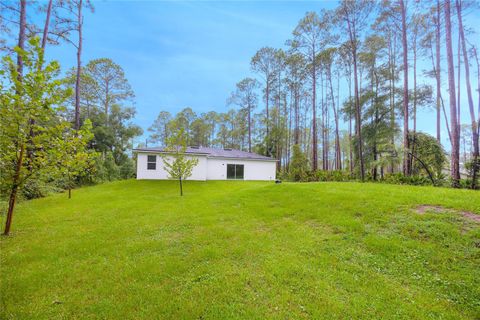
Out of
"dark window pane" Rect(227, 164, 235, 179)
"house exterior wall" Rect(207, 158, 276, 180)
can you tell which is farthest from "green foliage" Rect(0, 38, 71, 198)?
"dark window pane" Rect(227, 164, 235, 179)

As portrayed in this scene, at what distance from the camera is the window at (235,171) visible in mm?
16562

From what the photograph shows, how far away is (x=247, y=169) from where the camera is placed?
1706cm

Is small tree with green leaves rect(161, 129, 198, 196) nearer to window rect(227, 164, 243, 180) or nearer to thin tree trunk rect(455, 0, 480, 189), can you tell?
window rect(227, 164, 243, 180)

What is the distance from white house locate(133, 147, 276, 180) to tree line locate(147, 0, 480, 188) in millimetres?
3358

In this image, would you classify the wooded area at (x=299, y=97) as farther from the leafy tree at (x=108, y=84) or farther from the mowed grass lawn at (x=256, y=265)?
the mowed grass lawn at (x=256, y=265)

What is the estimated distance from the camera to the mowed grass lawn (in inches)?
88.7

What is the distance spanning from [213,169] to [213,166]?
25 cm

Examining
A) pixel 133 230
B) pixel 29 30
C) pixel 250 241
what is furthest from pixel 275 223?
pixel 29 30

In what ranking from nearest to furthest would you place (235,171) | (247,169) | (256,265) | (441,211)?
(256,265)
(441,211)
(235,171)
(247,169)

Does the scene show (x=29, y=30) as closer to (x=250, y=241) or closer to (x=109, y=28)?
(x=109, y=28)

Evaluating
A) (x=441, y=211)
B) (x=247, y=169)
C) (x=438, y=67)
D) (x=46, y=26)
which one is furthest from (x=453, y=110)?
(x=46, y=26)

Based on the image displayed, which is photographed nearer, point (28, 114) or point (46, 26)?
point (28, 114)

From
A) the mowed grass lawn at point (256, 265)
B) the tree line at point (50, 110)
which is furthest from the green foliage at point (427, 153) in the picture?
the tree line at point (50, 110)

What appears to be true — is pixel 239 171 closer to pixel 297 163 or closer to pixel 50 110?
pixel 297 163
